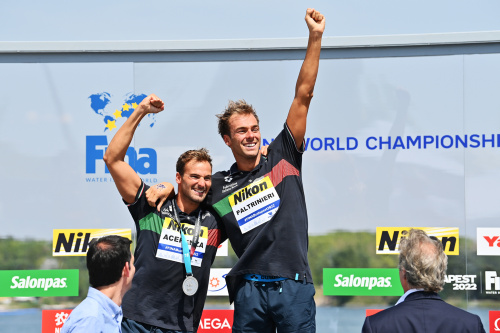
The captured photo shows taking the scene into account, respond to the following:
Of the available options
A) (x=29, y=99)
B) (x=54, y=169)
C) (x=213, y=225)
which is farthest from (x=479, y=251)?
(x=29, y=99)

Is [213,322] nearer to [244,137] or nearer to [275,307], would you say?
[275,307]

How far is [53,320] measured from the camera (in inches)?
184

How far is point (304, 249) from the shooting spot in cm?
330

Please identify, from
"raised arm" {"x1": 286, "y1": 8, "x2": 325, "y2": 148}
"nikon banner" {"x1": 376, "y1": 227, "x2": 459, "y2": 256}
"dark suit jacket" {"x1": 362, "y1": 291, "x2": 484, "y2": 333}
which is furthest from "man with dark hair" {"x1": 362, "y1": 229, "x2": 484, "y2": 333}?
"nikon banner" {"x1": 376, "y1": 227, "x2": 459, "y2": 256}

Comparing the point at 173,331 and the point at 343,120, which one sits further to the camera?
the point at 343,120

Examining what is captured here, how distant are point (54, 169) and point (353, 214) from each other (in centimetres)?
234

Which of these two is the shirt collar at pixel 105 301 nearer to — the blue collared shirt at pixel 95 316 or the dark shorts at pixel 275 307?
the blue collared shirt at pixel 95 316

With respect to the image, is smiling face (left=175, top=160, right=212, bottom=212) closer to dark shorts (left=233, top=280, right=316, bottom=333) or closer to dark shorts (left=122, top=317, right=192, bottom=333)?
dark shorts (left=233, top=280, right=316, bottom=333)

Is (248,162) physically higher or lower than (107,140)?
lower

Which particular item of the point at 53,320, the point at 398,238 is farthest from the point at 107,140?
the point at 398,238

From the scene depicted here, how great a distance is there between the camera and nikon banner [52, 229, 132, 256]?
4.70 metres

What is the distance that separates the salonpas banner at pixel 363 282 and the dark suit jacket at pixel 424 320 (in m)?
2.31

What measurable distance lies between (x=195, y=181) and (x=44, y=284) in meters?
1.96

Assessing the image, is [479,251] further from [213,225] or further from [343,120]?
[213,225]
